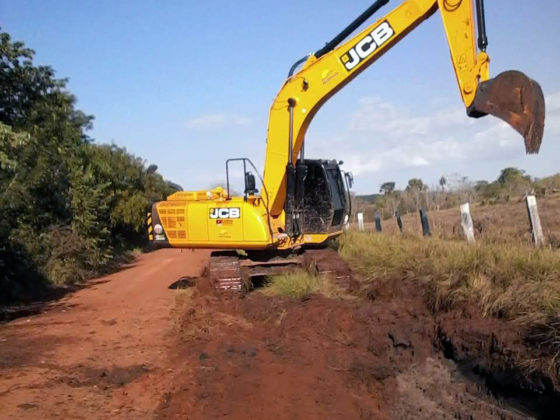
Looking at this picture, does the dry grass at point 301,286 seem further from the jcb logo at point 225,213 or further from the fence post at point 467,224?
the fence post at point 467,224

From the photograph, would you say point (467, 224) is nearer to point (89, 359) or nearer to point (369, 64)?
point (369, 64)

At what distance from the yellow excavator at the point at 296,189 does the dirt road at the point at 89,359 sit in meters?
1.59

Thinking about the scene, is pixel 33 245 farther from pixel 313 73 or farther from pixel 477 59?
pixel 477 59

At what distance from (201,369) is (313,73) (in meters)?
5.86

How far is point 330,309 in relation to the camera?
7.61 m

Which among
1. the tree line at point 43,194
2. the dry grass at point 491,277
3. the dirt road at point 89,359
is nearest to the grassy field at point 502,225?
the dry grass at point 491,277

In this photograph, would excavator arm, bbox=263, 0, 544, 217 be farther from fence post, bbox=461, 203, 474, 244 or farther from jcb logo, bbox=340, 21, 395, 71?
fence post, bbox=461, 203, 474, 244

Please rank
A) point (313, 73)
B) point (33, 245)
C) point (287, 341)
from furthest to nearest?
point (33, 245), point (313, 73), point (287, 341)

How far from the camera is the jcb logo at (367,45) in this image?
29.7 feet

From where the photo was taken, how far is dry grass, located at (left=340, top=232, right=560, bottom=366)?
534cm

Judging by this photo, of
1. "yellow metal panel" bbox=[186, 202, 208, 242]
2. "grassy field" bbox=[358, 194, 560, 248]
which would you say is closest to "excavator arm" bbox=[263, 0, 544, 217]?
"yellow metal panel" bbox=[186, 202, 208, 242]

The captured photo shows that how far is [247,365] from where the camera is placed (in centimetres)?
600

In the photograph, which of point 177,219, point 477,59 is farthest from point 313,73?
point 177,219

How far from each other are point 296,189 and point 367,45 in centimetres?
288
